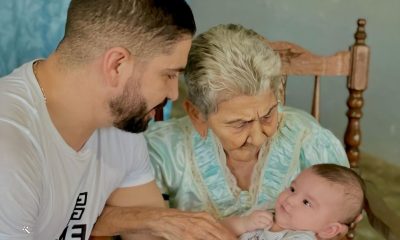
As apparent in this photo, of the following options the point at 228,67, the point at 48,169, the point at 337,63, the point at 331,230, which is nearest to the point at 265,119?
the point at 228,67

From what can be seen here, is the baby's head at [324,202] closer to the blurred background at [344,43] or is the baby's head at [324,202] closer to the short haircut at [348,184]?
the short haircut at [348,184]

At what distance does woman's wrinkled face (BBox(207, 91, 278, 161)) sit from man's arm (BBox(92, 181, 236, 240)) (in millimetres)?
212

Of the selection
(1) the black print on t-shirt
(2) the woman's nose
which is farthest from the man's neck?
(2) the woman's nose

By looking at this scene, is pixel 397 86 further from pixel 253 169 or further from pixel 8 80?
pixel 8 80

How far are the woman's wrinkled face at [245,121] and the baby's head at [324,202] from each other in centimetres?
15

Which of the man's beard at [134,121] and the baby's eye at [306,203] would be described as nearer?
the man's beard at [134,121]

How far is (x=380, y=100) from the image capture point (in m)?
3.18

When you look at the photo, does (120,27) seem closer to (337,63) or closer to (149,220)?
(149,220)

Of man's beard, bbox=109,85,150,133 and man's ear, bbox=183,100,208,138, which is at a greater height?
man's beard, bbox=109,85,150,133

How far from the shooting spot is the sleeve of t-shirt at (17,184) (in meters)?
1.18

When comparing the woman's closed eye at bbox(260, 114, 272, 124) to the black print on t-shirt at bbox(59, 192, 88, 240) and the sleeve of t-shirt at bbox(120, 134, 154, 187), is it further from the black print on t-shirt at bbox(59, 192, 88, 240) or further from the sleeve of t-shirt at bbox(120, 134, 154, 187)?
the black print on t-shirt at bbox(59, 192, 88, 240)

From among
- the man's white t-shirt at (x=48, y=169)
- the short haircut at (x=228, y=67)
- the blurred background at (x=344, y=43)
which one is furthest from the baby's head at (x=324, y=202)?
the blurred background at (x=344, y=43)

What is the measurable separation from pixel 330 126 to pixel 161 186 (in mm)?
1688

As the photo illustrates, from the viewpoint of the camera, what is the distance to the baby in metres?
1.61
